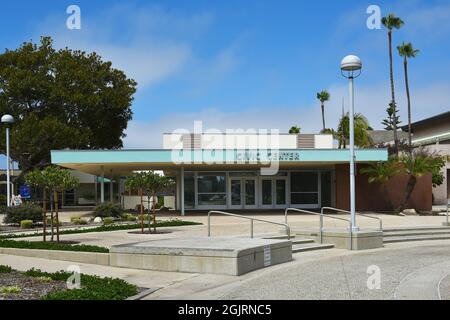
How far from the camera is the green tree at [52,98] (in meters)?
45.2

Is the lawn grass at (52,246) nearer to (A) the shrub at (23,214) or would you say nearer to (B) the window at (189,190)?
(A) the shrub at (23,214)

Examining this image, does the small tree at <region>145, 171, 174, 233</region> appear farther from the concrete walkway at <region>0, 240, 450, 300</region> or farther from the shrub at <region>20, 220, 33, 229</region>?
the concrete walkway at <region>0, 240, 450, 300</region>

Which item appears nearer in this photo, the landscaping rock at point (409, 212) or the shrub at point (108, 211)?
the shrub at point (108, 211)

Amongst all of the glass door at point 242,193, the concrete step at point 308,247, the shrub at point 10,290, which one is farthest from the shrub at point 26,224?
the glass door at point 242,193

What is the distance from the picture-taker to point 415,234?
64.0ft

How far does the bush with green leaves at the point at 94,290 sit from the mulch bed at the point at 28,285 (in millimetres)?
259

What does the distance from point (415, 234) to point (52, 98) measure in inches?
1374

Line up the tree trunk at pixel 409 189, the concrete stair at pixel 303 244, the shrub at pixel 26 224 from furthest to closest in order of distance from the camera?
1. the tree trunk at pixel 409 189
2. the shrub at pixel 26 224
3. the concrete stair at pixel 303 244

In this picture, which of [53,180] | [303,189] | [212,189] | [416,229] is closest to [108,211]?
[53,180]

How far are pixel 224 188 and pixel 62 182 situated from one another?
62.3ft

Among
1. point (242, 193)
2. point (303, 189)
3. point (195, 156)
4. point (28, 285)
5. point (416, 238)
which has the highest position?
point (195, 156)

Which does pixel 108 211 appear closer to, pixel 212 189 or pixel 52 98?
pixel 212 189
